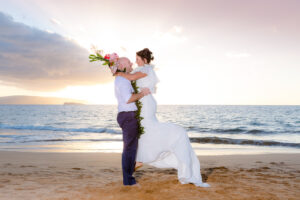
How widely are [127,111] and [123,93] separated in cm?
33

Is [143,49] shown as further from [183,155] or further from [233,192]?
[233,192]

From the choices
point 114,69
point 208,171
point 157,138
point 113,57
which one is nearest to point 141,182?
point 157,138

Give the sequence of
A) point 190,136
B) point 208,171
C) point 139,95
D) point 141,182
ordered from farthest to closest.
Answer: point 190,136, point 208,171, point 141,182, point 139,95

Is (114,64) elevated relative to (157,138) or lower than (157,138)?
elevated

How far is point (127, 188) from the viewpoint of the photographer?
4.81 m

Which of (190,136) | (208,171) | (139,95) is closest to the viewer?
(139,95)

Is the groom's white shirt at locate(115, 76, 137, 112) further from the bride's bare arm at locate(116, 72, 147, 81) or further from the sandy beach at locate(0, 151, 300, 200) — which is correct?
the sandy beach at locate(0, 151, 300, 200)

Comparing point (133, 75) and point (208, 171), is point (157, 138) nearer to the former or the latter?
point (133, 75)

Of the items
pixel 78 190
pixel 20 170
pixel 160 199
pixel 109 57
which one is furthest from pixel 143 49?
pixel 20 170

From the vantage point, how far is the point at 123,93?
14.0 feet

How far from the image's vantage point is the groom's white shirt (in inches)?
168

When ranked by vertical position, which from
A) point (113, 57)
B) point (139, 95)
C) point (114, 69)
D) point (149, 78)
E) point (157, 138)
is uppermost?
point (113, 57)

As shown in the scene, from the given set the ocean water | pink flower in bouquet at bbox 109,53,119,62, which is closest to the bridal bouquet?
pink flower in bouquet at bbox 109,53,119,62

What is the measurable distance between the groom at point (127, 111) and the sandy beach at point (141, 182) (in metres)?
0.69
